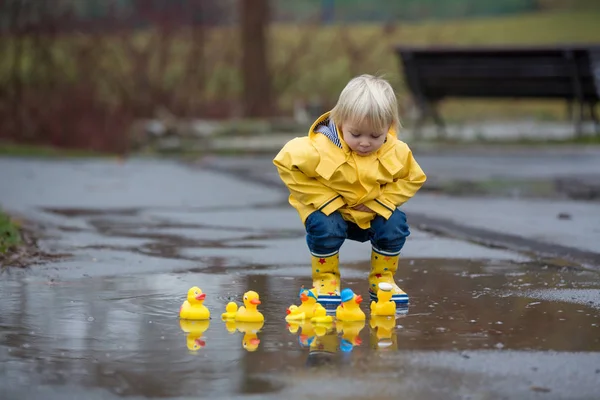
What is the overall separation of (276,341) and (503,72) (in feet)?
46.0

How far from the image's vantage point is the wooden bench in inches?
683

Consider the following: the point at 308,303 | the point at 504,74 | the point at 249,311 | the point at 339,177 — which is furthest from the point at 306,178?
the point at 504,74

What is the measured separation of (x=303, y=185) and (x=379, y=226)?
430mm

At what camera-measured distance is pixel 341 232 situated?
18.7 feet

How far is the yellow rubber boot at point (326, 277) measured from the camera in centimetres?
567

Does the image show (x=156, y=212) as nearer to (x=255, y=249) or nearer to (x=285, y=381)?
(x=255, y=249)

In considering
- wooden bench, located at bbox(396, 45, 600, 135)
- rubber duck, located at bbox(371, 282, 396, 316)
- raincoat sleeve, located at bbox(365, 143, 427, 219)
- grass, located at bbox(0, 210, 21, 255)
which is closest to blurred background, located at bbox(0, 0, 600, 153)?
wooden bench, located at bbox(396, 45, 600, 135)

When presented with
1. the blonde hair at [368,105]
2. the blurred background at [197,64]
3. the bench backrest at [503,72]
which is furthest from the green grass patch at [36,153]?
the blonde hair at [368,105]

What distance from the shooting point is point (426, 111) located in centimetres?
1944

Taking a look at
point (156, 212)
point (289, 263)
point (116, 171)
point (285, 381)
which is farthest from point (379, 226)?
point (116, 171)

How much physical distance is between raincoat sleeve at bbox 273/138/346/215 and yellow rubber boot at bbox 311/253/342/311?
242 mm

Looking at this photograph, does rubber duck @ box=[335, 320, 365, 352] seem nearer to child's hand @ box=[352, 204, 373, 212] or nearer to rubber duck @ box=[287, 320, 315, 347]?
rubber duck @ box=[287, 320, 315, 347]

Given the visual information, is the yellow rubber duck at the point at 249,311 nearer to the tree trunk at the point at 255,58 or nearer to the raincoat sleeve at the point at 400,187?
the raincoat sleeve at the point at 400,187

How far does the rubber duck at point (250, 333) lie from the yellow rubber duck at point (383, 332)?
0.46 metres
